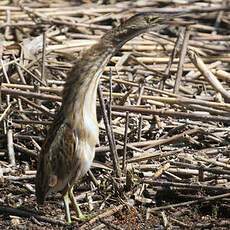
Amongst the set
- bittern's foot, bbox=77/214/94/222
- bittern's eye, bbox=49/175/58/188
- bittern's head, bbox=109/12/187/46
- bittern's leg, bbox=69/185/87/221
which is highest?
bittern's head, bbox=109/12/187/46

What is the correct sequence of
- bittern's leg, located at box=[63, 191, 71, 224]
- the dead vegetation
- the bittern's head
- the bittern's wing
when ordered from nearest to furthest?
1. the bittern's head
2. the bittern's wing
3. bittern's leg, located at box=[63, 191, 71, 224]
4. the dead vegetation

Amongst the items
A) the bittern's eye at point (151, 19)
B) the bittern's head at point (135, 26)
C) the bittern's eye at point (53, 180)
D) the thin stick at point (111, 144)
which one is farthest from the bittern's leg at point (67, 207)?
the bittern's eye at point (151, 19)

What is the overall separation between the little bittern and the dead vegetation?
26 centimetres

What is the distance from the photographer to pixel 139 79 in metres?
6.73

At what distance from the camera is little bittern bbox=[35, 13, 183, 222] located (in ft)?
15.1

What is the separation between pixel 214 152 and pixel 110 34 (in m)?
1.43

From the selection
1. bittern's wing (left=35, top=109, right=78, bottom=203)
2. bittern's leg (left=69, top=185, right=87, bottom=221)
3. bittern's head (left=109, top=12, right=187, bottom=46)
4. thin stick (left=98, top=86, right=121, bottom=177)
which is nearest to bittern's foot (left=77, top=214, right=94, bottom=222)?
bittern's leg (left=69, top=185, right=87, bottom=221)

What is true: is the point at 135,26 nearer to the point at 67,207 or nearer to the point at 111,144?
the point at 111,144

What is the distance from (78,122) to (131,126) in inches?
47.5

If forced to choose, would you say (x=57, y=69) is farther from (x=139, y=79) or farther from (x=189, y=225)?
(x=189, y=225)

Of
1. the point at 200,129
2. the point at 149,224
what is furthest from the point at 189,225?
the point at 200,129

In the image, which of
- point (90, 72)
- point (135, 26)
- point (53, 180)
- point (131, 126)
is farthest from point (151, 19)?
point (131, 126)

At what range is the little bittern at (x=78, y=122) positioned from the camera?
4.62m

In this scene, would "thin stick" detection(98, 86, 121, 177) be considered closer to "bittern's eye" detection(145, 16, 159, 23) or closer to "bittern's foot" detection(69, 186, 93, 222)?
"bittern's foot" detection(69, 186, 93, 222)
